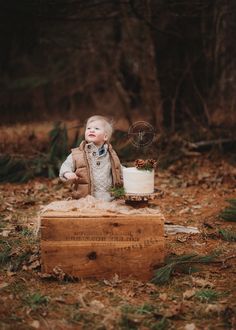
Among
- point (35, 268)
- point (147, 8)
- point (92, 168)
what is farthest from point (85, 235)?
point (147, 8)

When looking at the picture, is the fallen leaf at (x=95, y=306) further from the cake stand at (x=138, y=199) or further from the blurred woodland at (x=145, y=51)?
the blurred woodland at (x=145, y=51)

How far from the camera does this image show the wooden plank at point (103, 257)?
3875 millimetres

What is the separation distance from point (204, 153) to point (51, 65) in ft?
20.3

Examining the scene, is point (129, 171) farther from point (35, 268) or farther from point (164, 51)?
point (164, 51)

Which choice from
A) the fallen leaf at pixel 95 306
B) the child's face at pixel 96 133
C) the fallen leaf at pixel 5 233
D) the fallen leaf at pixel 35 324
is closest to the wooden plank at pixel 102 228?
the fallen leaf at pixel 95 306

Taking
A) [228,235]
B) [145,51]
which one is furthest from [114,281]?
[145,51]

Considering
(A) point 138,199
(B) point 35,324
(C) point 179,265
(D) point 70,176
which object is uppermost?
(D) point 70,176

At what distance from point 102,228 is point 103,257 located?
25cm

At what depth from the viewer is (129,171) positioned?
4156 millimetres

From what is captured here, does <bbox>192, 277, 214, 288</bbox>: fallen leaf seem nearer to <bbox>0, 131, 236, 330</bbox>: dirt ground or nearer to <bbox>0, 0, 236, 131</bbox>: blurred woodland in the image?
<bbox>0, 131, 236, 330</bbox>: dirt ground

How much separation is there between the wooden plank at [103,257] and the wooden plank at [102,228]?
50 mm

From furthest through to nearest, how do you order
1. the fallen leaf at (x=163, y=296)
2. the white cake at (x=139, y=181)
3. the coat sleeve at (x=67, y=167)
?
the coat sleeve at (x=67, y=167) < the white cake at (x=139, y=181) < the fallen leaf at (x=163, y=296)

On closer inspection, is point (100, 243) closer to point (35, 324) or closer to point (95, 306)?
point (95, 306)

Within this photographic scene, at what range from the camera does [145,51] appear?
31.5 ft
